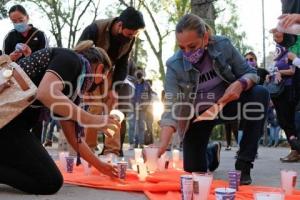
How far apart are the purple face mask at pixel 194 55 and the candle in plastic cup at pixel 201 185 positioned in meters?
1.34

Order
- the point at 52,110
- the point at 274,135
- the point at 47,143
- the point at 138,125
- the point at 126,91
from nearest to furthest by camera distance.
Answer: the point at 52,110
the point at 126,91
the point at 138,125
the point at 47,143
the point at 274,135

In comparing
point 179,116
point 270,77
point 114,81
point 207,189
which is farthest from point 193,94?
point 270,77

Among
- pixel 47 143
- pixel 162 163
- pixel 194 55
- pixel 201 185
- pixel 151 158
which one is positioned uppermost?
pixel 194 55

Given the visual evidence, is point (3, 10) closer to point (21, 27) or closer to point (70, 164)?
point (21, 27)

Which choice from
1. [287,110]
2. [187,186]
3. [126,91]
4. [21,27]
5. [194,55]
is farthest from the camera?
[287,110]

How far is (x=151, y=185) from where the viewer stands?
3.53 meters

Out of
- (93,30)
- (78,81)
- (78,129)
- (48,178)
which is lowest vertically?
(48,178)

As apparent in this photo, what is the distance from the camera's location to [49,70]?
314cm

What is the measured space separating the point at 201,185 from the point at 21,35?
3.38 meters

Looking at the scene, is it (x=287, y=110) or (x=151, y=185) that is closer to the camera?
(x=151, y=185)

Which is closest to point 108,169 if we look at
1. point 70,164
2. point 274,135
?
point 70,164

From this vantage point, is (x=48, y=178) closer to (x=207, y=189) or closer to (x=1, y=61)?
(x=1, y=61)

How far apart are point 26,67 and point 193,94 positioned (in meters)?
1.50

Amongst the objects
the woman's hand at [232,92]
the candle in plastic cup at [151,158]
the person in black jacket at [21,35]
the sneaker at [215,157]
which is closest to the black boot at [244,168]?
the woman's hand at [232,92]
